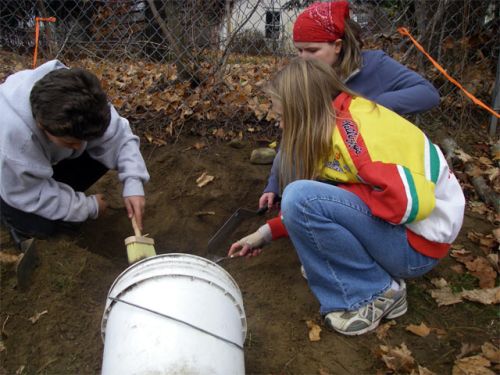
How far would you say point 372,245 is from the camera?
2.04 metres

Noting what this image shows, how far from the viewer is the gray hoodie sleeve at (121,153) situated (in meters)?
2.62

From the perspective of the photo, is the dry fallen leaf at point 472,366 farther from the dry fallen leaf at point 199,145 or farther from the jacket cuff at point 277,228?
the dry fallen leaf at point 199,145

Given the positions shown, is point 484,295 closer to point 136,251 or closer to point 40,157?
point 136,251

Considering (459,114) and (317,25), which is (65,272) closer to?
(317,25)

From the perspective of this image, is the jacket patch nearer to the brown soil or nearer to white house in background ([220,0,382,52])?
the brown soil

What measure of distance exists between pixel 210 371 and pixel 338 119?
1102mm

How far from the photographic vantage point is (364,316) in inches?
83.8

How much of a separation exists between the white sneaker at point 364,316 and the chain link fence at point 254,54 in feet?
7.38

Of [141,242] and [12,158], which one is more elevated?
[12,158]

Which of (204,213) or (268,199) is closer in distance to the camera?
(268,199)

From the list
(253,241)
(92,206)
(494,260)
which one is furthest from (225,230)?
(494,260)

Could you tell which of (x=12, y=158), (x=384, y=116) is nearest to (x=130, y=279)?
(x=12, y=158)

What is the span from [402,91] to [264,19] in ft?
6.76

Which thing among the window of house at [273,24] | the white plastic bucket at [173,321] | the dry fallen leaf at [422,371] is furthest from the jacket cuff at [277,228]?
the window of house at [273,24]
